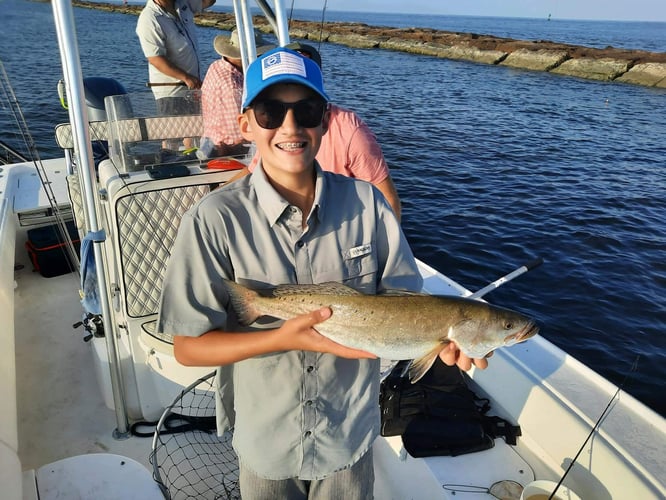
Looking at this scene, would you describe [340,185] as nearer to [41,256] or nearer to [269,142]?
[269,142]

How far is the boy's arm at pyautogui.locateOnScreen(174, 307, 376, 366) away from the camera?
1856 mm

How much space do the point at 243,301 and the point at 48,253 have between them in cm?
552

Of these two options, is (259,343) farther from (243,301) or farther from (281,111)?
(281,111)

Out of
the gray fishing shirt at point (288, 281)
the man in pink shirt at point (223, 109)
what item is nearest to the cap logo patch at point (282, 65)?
the gray fishing shirt at point (288, 281)

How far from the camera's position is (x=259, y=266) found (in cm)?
200

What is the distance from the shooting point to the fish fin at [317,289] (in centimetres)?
202

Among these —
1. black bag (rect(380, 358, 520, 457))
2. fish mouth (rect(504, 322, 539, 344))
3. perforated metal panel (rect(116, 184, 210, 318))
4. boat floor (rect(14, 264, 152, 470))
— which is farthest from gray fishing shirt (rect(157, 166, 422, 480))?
boat floor (rect(14, 264, 152, 470))

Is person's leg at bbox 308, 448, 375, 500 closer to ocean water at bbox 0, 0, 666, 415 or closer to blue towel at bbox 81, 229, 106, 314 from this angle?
blue towel at bbox 81, 229, 106, 314

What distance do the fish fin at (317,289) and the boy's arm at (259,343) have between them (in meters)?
0.12

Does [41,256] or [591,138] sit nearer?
[41,256]

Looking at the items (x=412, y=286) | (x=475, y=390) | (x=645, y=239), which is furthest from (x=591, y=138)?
(x=412, y=286)

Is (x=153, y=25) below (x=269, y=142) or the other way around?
the other way around

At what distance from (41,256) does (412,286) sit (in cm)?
583

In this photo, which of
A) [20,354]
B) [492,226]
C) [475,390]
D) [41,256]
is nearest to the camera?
[475,390]
